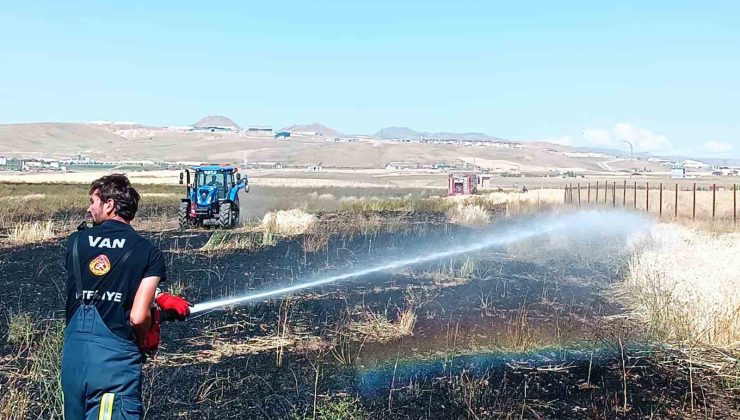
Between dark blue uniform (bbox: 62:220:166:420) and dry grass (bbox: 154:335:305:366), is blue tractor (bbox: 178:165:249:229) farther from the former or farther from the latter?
dark blue uniform (bbox: 62:220:166:420)

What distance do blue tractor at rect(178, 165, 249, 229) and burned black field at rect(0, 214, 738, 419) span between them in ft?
27.7

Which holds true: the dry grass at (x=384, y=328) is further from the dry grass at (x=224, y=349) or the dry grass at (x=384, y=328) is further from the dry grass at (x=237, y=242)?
the dry grass at (x=237, y=242)

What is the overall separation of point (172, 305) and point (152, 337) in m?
0.23

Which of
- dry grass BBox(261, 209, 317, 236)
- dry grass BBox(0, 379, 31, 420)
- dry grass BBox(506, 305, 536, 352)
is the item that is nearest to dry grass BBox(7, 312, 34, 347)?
dry grass BBox(0, 379, 31, 420)

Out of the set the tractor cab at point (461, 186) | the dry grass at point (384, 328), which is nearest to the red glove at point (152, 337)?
the dry grass at point (384, 328)

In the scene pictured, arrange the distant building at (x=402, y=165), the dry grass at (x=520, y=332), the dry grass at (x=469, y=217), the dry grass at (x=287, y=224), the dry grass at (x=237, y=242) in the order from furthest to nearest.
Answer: the distant building at (x=402, y=165)
the dry grass at (x=469, y=217)
the dry grass at (x=287, y=224)
the dry grass at (x=237, y=242)
the dry grass at (x=520, y=332)

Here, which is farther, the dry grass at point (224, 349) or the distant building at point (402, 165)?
the distant building at point (402, 165)

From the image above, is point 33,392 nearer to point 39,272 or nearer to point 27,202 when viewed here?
point 39,272

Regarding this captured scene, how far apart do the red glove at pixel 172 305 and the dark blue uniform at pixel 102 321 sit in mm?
334

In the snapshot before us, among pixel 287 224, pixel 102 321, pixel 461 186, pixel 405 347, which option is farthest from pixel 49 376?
pixel 461 186

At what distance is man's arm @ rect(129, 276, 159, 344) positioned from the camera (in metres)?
3.80

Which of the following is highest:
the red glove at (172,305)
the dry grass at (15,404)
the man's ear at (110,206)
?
the man's ear at (110,206)

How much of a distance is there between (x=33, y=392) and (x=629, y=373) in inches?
238

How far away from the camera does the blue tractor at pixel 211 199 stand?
24109 mm
